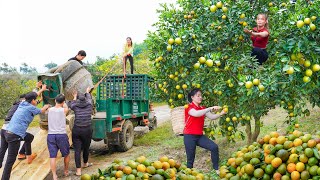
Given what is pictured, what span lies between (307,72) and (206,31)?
2.25m

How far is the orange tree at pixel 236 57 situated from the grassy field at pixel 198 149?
126 cm

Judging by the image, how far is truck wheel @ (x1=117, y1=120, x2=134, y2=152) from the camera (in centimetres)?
1062

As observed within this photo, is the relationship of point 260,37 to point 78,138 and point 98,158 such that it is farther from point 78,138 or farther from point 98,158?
point 98,158

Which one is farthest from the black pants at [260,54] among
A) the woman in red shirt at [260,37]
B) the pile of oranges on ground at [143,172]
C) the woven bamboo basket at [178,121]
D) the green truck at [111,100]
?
the green truck at [111,100]

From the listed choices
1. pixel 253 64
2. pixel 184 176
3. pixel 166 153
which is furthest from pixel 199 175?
pixel 166 153

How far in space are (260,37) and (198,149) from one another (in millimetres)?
4635

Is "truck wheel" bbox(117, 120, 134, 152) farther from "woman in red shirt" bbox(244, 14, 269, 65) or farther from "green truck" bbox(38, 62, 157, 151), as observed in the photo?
"woman in red shirt" bbox(244, 14, 269, 65)

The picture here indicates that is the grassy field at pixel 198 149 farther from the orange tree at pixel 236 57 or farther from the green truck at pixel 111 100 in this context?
the orange tree at pixel 236 57

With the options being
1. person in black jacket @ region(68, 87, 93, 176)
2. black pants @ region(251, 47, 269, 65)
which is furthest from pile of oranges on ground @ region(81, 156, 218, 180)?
person in black jacket @ region(68, 87, 93, 176)

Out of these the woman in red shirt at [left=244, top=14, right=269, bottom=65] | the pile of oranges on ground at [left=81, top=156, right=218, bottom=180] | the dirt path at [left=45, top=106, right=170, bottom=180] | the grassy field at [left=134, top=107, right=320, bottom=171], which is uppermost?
the woman in red shirt at [left=244, top=14, right=269, bottom=65]

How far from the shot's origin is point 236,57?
7109 millimetres

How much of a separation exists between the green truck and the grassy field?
72 centimetres

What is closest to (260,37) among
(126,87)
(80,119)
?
(80,119)

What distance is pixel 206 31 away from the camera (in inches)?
288
